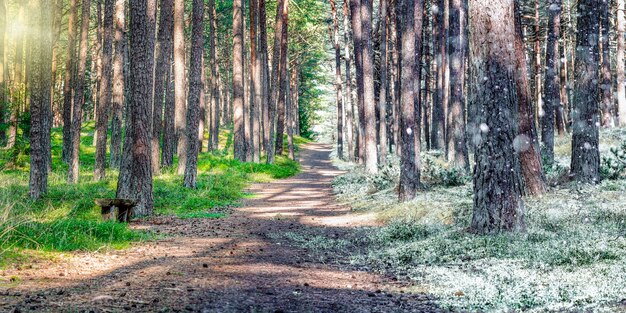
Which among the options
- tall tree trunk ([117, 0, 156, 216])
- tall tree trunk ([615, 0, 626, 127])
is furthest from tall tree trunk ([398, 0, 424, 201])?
tall tree trunk ([615, 0, 626, 127])

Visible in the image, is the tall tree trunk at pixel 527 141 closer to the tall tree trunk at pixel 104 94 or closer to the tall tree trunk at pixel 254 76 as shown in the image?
the tall tree trunk at pixel 104 94

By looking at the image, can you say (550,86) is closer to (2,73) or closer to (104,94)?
(104,94)

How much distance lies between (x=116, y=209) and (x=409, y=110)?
820cm

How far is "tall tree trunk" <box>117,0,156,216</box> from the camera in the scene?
12.0 m

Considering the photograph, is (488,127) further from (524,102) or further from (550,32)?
(550,32)

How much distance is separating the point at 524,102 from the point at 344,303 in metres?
7.97

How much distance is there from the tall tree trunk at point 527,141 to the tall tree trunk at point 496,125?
9.07 feet

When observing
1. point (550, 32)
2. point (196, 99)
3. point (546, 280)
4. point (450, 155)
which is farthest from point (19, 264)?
point (450, 155)

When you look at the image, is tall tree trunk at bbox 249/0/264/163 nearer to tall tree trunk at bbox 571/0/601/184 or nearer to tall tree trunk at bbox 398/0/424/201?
tall tree trunk at bbox 398/0/424/201

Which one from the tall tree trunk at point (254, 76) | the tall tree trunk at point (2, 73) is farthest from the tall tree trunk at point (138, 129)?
the tall tree trunk at point (254, 76)

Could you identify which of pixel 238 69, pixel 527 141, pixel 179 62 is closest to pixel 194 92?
pixel 179 62

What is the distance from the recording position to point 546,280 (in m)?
5.89

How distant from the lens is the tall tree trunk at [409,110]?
14219 mm

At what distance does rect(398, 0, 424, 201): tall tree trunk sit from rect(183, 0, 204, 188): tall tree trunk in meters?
6.92
